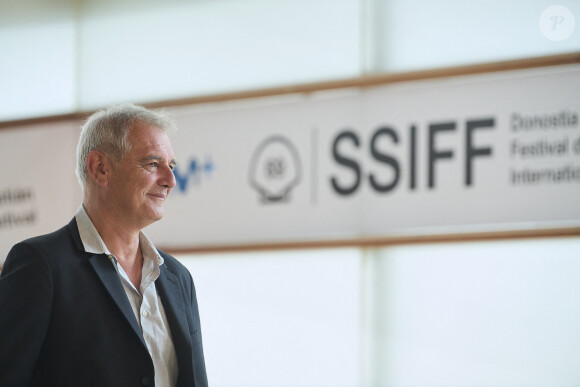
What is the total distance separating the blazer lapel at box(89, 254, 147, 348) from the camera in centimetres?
176

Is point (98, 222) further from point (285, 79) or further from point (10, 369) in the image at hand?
point (285, 79)

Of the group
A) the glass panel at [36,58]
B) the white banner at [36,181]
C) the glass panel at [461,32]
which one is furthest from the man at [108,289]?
the glass panel at [36,58]

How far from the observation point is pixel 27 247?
67.6 inches

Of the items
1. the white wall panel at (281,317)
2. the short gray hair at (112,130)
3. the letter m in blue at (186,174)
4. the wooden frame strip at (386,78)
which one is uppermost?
the wooden frame strip at (386,78)

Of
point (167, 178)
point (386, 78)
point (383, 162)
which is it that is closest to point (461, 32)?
point (386, 78)

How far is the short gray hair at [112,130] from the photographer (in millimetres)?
1933

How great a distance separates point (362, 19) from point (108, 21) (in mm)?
1549

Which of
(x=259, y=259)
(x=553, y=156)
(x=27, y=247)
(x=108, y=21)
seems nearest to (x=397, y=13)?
(x=553, y=156)

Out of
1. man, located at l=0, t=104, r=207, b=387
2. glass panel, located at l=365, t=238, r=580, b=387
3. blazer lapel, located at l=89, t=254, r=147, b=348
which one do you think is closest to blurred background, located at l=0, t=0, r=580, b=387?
glass panel, located at l=365, t=238, r=580, b=387

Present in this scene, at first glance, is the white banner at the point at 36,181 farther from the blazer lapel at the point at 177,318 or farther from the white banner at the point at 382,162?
the blazer lapel at the point at 177,318

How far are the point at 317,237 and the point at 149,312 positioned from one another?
199 cm

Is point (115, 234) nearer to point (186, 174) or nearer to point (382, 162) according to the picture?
point (382, 162)

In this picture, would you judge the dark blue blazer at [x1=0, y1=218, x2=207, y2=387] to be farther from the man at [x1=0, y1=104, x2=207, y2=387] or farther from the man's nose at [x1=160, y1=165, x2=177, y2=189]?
the man's nose at [x1=160, y1=165, x2=177, y2=189]

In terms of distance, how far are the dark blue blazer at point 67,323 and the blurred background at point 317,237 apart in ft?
6.42
